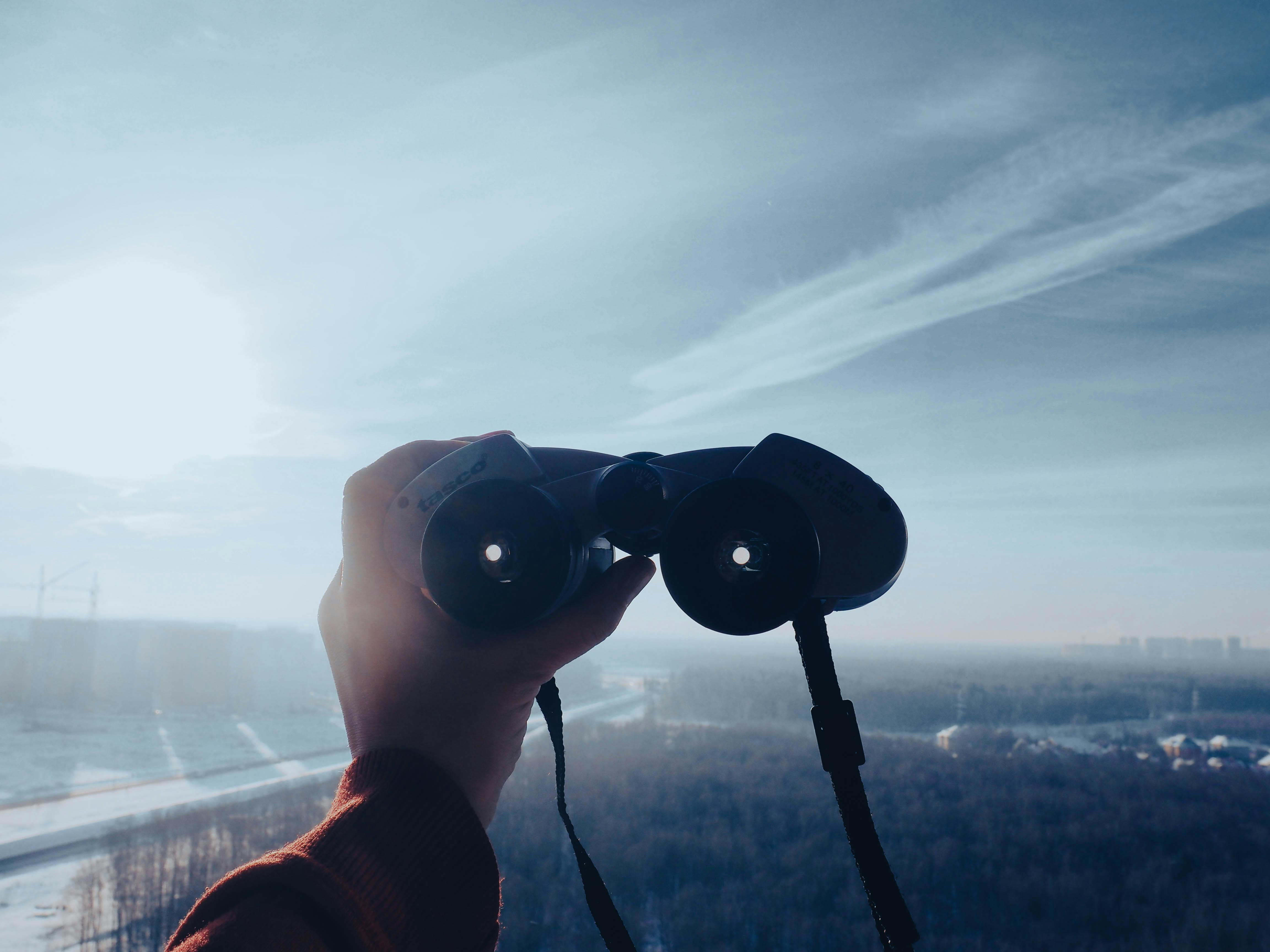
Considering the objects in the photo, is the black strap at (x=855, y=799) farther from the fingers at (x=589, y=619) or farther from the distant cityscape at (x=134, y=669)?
the distant cityscape at (x=134, y=669)

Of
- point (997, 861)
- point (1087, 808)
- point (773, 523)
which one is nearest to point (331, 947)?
point (773, 523)

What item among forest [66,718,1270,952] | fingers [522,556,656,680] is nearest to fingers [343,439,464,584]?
fingers [522,556,656,680]

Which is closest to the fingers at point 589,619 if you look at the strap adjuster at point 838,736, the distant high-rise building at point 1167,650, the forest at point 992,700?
the strap adjuster at point 838,736

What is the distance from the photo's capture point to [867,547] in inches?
54.2

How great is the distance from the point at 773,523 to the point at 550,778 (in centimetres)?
3346

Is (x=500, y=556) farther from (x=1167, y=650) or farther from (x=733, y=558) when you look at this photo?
(x=1167, y=650)

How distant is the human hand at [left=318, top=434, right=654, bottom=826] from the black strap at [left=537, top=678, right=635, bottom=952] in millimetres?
60

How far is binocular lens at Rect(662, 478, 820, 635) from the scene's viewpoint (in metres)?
1.23

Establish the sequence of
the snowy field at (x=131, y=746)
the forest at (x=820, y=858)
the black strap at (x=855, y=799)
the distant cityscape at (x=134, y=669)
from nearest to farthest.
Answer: the black strap at (x=855, y=799)
the forest at (x=820, y=858)
the snowy field at (x=131, y=746)
the distant cityscape at (x=134, y=669)

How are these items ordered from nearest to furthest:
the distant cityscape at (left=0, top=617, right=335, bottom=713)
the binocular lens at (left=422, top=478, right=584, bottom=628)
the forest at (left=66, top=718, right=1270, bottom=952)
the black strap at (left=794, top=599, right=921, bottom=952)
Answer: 1. the black strap at (left=794, top=599, right=921, bottom=952)
2. the binocular lens at (left=422, top=478, right=584, bottom=628)
3. the forest at (left=66, top=718, right=1270, bottom=952)
4. the distant cityscape at (left=0, top=617, right=335, bottom=713)

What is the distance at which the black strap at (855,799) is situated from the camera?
42.6 inches

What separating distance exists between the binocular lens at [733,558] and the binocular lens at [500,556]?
0.21 metres

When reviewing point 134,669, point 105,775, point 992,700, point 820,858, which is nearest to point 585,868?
point 820,858

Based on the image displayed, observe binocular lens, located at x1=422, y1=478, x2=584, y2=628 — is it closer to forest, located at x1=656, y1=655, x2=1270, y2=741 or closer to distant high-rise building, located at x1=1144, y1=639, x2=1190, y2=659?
forest, located at x1=656, y1=655, x2=1270, y2=741
